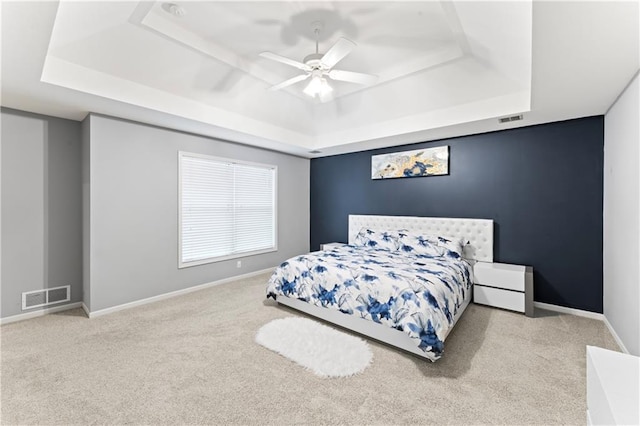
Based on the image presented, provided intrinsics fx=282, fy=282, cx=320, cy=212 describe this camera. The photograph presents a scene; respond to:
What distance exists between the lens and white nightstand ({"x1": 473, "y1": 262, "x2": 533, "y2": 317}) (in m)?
3.35

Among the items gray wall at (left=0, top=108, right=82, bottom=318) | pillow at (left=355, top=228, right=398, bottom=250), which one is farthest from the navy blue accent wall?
gray wall at (left=0, top=108, right=82, bottom=318)

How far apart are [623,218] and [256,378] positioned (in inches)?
138

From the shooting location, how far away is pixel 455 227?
4.30 m

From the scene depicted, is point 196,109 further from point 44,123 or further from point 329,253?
point 329,253

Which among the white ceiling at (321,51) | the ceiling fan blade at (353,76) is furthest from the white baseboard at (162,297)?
the ceiling fan blade at (353,76)

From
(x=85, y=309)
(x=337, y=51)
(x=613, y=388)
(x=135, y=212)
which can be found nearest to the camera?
(x=613, y=388)

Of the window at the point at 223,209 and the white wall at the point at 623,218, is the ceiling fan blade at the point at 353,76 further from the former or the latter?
the window at the point at 223,209

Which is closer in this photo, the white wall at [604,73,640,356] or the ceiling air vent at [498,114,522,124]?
the white wall at [604,73,640,356]

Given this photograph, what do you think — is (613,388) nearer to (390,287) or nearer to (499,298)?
(390,287)

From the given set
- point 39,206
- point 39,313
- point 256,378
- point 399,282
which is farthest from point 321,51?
point 39,313

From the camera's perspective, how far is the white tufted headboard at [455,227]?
158 inches

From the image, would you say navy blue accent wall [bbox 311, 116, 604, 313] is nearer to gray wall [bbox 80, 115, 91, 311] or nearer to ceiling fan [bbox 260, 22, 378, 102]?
ceiling fan [bbox 260, 22, 378, 102]

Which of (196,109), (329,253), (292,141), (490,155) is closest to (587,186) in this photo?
(490,155)

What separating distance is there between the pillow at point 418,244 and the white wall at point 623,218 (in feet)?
5.48
